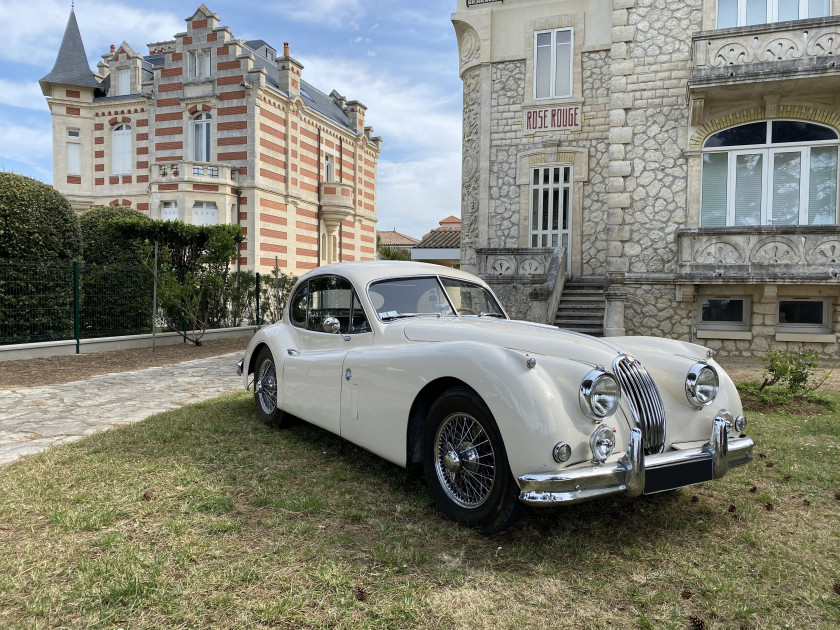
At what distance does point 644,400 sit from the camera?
3.11 metres

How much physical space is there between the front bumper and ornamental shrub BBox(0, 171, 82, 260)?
35.1 feet

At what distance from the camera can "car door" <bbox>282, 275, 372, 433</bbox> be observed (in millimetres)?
4137

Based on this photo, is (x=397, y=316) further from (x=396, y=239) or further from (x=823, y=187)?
(x=396, y=239)

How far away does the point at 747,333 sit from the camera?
11.1m

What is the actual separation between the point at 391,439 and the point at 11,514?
2315 millimetres

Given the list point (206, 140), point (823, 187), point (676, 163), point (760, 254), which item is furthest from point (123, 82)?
point (823, 187)

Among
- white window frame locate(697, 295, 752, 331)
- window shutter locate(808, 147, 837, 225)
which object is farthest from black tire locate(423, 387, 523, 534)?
window shutter locate(808, 147, 837, 225)

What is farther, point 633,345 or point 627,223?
point 627,223

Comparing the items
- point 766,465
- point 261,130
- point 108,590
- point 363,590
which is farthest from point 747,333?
point 261,130

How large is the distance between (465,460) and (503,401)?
498 mm

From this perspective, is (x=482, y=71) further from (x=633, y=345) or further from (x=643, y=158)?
(x=633, y=345)

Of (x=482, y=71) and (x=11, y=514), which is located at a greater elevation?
(x=482, y=71)

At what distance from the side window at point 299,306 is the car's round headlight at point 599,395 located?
2907 mm

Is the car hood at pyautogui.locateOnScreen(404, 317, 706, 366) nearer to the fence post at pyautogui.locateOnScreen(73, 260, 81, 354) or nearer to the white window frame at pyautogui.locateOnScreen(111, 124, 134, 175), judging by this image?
the fence post at pyautogui.locateOnScreen(73, 260, 81, 354)
